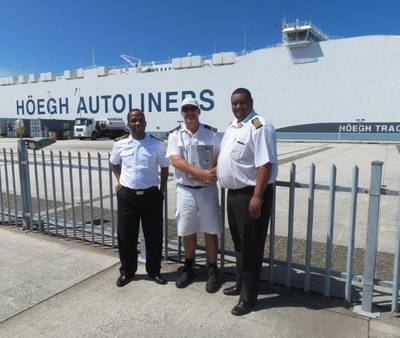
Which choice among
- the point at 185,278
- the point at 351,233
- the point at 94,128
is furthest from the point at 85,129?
the point at 351,233

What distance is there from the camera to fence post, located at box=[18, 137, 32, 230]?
5.31 m

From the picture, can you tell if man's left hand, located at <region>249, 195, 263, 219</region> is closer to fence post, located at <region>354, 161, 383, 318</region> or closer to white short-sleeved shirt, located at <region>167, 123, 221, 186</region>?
white short-sleeved shirt, located at <region>167, 123, 221, 186</region>

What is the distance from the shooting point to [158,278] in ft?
12.5

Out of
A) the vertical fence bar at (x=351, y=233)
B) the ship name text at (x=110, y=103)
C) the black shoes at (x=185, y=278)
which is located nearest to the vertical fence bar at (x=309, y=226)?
the vertical fence bar at (x=351, y=233)

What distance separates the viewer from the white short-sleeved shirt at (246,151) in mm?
2957

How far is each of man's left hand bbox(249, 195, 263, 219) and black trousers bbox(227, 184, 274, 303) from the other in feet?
0.25

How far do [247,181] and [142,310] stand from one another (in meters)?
1.42

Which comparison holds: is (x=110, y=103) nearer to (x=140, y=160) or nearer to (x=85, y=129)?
(x=85, y=129)

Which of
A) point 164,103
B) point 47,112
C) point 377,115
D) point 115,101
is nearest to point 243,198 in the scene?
point 377,115

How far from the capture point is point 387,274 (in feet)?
13.0

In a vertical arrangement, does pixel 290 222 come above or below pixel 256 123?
below

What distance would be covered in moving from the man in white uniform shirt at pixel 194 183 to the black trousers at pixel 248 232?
31 centimetres

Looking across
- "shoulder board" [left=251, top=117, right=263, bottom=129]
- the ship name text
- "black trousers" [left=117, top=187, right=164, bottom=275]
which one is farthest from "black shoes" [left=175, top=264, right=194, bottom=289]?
the ship name text

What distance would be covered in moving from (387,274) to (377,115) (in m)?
34.6
